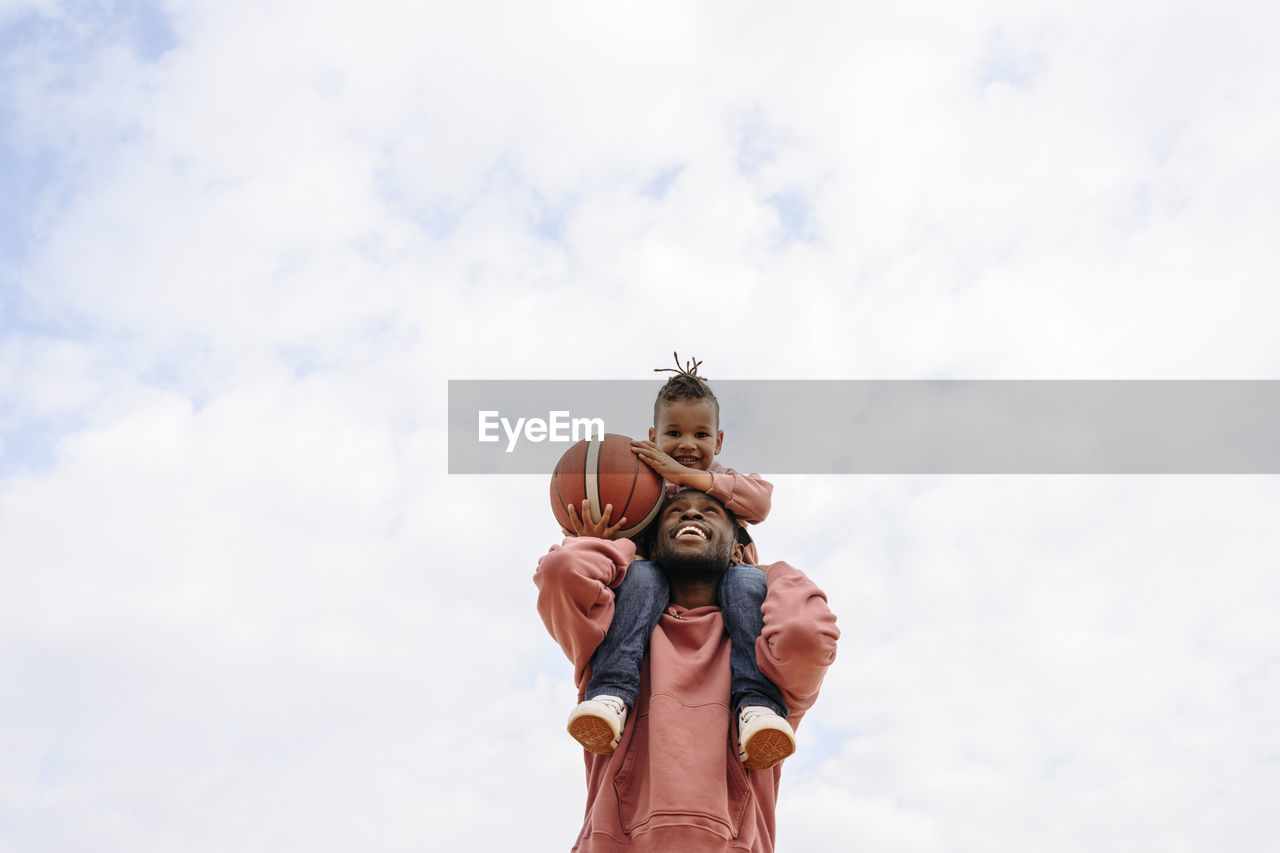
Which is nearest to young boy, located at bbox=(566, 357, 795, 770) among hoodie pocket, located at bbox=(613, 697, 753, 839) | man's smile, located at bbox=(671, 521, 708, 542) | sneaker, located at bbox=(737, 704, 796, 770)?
sneaker, located at bbox=(737, 704, 796, 770)

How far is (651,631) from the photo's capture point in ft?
20.4

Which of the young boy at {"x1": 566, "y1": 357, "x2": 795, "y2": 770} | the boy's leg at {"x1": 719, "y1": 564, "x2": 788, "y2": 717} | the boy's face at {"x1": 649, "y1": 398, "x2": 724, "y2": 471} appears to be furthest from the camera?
Answer: the boy's face at {"x1": 649, "y1": 398, "x2": 724, "y2": 471}

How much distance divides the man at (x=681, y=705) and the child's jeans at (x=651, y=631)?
70 mm

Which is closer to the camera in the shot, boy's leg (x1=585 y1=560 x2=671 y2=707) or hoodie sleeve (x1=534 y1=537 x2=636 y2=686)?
hoodie sleeve (x1=534 y1=537 x2=636 y2=686)

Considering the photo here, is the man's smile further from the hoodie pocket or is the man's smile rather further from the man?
the hoodie pocket

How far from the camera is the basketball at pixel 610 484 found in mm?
6438

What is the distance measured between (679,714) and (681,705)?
0.06 metres

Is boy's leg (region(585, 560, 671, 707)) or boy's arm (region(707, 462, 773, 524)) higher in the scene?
boy's arm (region(707, 462, 773, 524))

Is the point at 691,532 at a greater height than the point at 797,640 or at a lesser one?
greater

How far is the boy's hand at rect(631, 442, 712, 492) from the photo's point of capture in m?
6.50

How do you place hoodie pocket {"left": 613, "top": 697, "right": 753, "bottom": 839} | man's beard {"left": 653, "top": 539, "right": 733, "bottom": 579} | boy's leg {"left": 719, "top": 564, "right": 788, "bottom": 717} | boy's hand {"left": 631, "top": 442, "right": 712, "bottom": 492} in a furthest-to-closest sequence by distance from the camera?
boy's hand {"left": 631, "top": 442, "right": 712, "bottom": 492} < man's beard {"left": 653, "top": 539, "right": 733, "bottom": 579} < boy's leg {"left": 719, "top": 564, "right": 788, "bottom": 717} < hoodie pocket {"left": 613, "top": 697, "right": 753, "bottom": 839}

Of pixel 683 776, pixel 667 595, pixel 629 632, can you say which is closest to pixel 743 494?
pixel 667 595

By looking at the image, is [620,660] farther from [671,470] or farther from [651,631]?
[671,470]

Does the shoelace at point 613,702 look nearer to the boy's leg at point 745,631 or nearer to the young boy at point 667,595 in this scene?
the young boy at point 667,595
